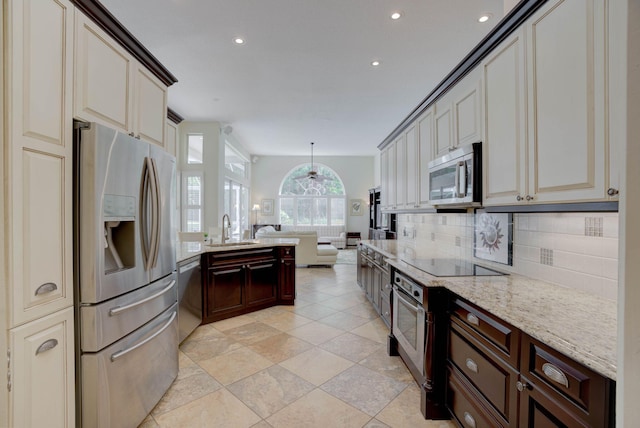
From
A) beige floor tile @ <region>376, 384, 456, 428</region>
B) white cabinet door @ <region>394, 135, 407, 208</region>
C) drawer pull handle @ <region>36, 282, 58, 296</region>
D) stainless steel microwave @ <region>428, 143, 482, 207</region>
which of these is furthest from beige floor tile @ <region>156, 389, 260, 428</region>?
white cabinet door @ <region>394, 135, 407, 208</region>

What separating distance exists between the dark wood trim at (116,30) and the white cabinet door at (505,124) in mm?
2276

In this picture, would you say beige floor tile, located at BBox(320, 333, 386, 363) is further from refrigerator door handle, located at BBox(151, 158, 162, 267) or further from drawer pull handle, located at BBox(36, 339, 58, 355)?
drawer pull handle, located at BBox(36, 339, 58, 355)

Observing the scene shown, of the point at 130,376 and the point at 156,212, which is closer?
the point at 130,376

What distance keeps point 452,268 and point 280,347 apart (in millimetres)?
1744

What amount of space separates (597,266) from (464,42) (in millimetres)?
2949

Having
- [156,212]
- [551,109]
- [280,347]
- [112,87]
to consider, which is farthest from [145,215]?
[551,109]

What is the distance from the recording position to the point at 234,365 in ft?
8.06

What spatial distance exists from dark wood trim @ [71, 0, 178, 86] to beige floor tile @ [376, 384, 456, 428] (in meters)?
2.85

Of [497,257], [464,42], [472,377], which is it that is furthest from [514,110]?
[464,42]

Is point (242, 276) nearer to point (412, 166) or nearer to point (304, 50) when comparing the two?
point (412, 166)

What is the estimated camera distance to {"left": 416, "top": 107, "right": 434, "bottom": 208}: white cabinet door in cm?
284

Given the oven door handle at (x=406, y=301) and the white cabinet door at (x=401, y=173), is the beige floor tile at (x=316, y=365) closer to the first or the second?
the oven door handle at (x=406, y=301)

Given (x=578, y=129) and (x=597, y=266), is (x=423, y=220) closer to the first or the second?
(x=597, y=266)

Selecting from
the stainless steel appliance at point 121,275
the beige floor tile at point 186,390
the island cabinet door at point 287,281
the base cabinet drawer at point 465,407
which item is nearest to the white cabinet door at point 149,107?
the stainless steel appliance at point 121,275
